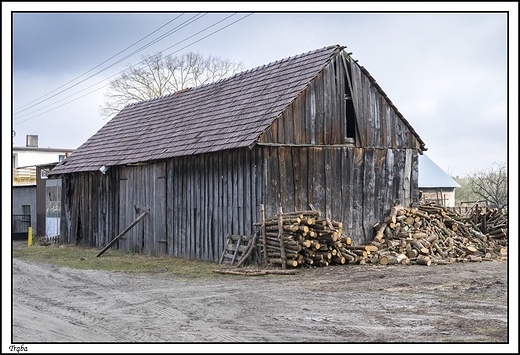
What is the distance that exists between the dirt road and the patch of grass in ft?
3.91

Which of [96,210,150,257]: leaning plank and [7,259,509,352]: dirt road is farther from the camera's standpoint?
[96,210,150,257]: leaning plank

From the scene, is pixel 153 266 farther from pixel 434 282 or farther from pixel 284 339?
pixel 284 339

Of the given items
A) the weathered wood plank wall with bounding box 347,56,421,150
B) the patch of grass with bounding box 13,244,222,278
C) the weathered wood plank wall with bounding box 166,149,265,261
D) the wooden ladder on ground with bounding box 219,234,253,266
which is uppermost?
the weathered wood plank wall with bounding box 347,56,421,150

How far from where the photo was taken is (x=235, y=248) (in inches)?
788

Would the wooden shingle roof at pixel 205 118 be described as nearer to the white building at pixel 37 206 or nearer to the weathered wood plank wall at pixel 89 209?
the weathered wood plank wall at pixel 89 209

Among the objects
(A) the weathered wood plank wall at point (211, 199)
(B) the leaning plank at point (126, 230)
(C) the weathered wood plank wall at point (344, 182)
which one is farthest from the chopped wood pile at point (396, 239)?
(B) the leaning plank at point (126, 230)

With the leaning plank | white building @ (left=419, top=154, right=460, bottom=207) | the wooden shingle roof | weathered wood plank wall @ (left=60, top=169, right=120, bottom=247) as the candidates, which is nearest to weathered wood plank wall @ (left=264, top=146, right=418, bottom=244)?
the wooden shingle roof

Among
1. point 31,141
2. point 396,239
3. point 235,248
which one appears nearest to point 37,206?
point 235,248

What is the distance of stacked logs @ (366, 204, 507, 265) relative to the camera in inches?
778

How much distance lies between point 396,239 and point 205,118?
715 cm

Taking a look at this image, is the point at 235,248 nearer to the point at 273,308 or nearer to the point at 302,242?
the point at 302,242

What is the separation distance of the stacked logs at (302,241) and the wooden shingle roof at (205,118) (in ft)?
7.35

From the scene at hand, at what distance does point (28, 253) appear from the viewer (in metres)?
26.2

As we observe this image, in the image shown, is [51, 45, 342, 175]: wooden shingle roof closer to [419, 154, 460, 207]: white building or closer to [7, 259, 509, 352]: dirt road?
[7, 259, 509, 352]: dirt road
